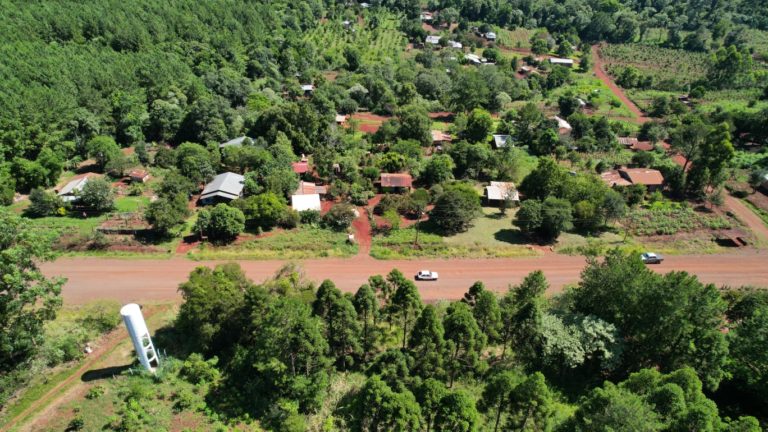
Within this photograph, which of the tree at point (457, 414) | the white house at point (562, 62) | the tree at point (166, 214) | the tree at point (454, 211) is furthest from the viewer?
the white house at point (562, 62)

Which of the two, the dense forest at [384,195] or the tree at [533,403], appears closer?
the tree at [533,403]

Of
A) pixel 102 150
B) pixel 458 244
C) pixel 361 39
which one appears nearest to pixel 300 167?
pixel 458 244

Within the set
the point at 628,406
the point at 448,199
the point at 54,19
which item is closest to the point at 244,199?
the point at 448,199

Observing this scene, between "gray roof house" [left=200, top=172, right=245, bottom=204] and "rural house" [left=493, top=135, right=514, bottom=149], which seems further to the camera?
"rural house" [left=493, top=135, right=514, bottom=149]

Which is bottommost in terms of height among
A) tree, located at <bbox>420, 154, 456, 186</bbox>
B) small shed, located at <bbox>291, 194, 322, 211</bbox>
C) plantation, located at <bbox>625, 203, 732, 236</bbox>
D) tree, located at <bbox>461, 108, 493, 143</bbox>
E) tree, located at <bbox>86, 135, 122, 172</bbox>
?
plantation, located at <bbox>625, 203, 732, 236</bbox>

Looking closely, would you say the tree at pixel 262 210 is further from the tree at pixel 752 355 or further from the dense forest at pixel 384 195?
the tree at pixel 752 355

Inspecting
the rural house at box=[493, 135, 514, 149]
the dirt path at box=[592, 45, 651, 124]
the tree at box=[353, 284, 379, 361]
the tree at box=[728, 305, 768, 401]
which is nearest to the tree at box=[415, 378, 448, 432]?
the tree at box=[353, 284, 379, 361]

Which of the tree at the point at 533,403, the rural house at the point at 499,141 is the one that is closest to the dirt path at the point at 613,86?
the rural house at the point at 499,141

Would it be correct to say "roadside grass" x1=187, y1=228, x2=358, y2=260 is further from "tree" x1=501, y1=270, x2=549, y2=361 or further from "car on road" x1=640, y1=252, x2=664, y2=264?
"car on road" x1=640, y1=252, x2=664, y2=264
